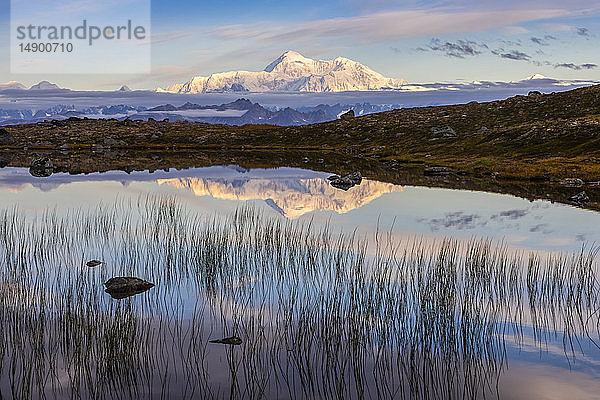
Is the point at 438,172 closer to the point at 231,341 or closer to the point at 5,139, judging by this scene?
the point at 231,341

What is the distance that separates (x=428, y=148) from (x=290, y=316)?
357 feet

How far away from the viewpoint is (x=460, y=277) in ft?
78.6

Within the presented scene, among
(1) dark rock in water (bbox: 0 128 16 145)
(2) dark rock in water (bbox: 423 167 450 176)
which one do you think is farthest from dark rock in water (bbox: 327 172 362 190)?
(1) dark rock in water (bbox: 0 128 16 145)

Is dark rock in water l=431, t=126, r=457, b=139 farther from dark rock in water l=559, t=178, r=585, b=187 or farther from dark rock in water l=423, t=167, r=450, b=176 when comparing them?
dark rock in water l=559, t=178, r=585, b=187

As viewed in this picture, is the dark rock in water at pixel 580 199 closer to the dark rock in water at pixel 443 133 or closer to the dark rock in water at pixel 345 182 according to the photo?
the dark rock in water at pixel 345 182

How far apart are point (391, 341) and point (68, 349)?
9249mm

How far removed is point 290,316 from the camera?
60.2ft

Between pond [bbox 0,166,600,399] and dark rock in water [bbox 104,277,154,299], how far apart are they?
1.17ft

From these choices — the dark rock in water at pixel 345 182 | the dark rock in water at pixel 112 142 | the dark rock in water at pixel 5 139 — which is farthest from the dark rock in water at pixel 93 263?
the dark rock in water at pixel 5 139

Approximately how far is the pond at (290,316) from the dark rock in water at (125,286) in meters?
0.36

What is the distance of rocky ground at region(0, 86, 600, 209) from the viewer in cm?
7562

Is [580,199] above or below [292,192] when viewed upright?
above

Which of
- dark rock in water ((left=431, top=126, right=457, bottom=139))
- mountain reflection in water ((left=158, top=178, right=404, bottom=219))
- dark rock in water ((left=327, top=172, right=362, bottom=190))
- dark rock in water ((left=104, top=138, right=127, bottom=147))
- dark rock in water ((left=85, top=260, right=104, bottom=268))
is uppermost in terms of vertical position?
dark rock in water ((left=431, top=126, right=457, bottom=139))

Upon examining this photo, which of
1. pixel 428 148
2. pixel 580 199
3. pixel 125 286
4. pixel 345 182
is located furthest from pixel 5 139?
pixel 125 286
